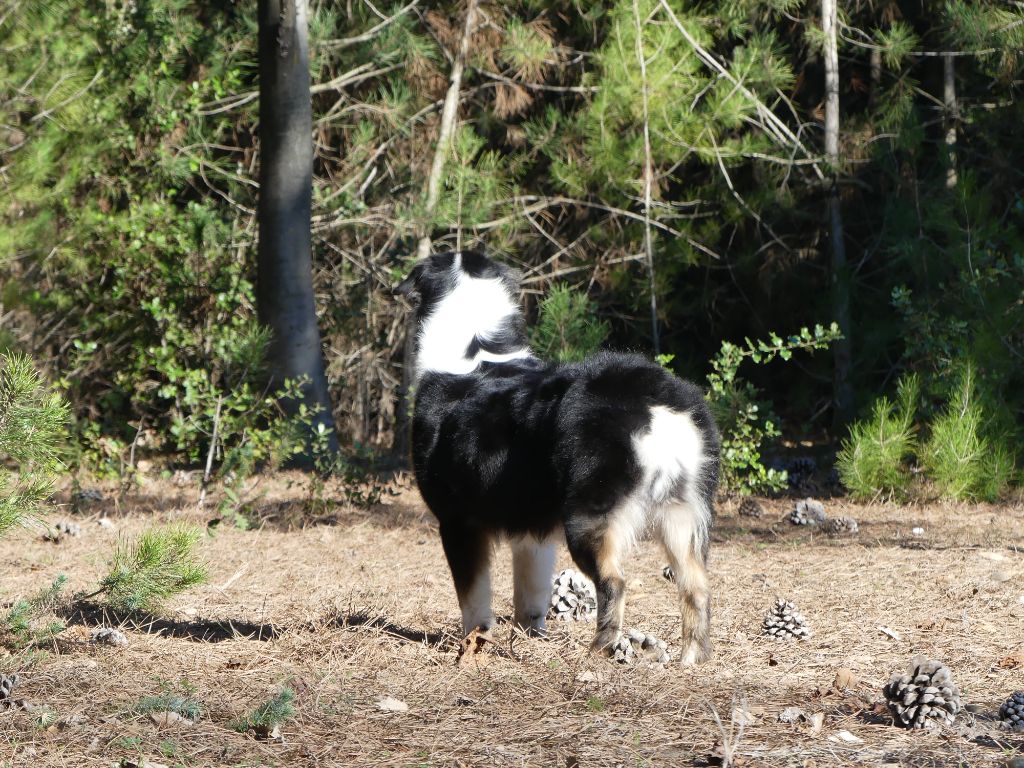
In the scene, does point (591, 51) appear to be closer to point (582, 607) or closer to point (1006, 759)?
point (582, 607)

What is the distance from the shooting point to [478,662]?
3941 mm

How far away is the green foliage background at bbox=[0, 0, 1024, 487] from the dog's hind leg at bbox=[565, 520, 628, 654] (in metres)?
4.40

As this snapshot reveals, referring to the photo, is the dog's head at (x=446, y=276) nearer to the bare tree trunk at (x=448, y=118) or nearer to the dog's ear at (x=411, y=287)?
the dog's ear at (x=411, y=287)

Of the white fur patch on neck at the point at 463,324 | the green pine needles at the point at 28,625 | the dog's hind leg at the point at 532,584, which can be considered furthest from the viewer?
the white fur patch on neck at the point at 463,324

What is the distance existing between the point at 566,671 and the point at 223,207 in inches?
279

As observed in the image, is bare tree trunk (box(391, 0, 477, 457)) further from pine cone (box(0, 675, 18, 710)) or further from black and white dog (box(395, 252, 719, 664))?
pine cone (box(0, 675, 18, 710))

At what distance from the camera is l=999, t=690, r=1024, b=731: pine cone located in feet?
10.2

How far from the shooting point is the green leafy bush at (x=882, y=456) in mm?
7633

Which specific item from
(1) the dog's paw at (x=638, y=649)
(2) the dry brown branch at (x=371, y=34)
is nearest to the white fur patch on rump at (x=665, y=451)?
(1) the dog's paw at (x=638, y=649)

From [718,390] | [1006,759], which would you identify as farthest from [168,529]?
[718,390]

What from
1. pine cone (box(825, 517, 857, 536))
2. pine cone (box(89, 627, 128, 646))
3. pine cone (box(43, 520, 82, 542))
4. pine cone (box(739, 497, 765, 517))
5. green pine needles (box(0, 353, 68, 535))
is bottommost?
pine cone (box(43, 520, 82, 542))

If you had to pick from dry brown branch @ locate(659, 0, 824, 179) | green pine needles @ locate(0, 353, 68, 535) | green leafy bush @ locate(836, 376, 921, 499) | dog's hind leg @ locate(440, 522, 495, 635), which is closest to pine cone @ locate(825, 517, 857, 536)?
green leafy bush @ locate(836, 376, 921, 499)

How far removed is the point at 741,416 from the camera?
7844mm

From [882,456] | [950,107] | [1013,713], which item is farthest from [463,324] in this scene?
[950,107]
